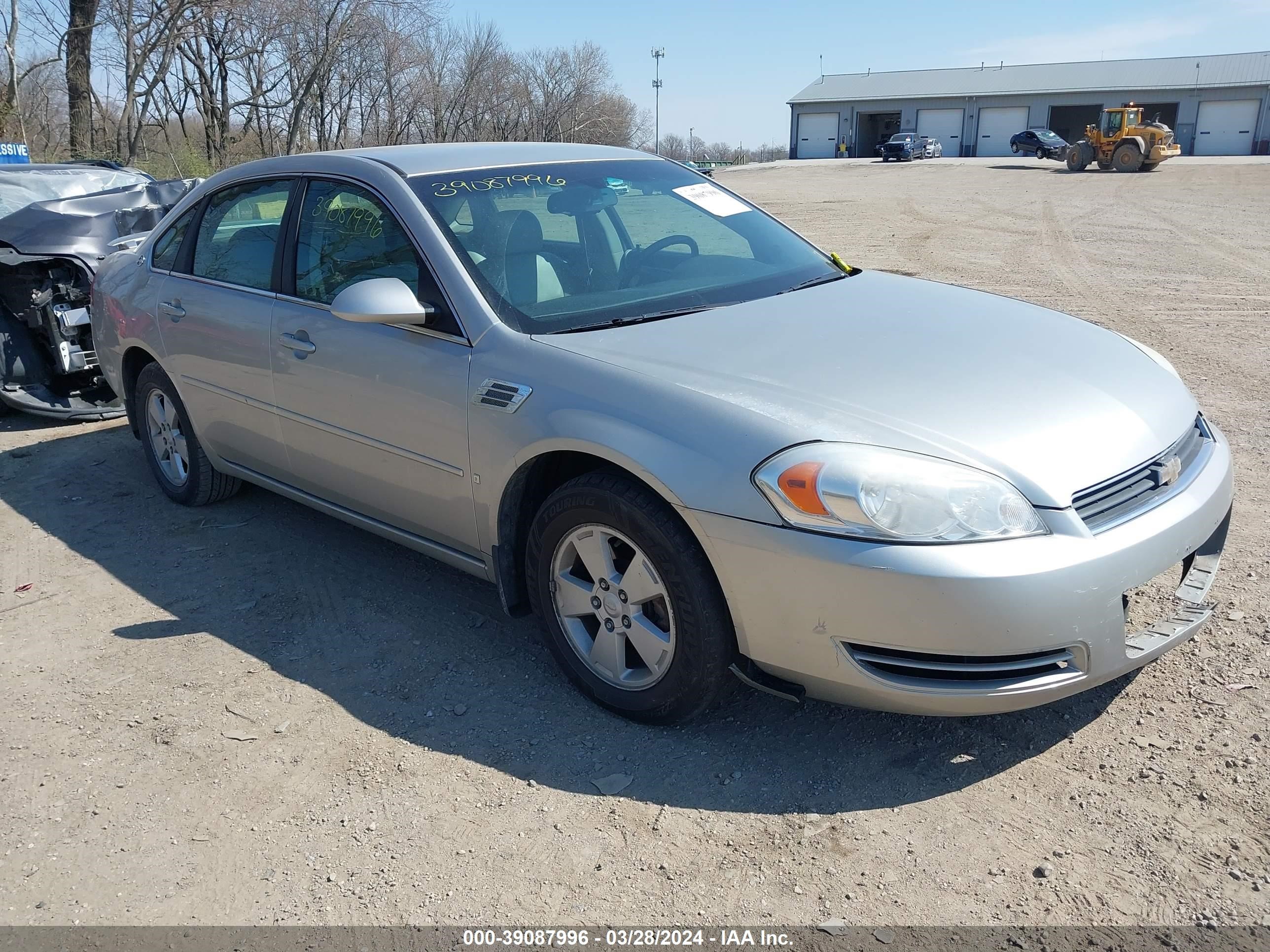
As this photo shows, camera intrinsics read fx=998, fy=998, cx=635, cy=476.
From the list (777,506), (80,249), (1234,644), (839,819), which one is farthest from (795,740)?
(80,249)

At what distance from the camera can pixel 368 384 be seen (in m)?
3.62

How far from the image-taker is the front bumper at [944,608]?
245 centimetres

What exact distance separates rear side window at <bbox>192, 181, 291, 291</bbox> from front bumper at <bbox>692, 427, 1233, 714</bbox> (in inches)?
100

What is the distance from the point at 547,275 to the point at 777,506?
1390 millimetres

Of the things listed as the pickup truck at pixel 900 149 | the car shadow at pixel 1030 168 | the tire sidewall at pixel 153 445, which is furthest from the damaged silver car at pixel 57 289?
the pickup truck at pixel 900 149

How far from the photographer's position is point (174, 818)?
2838mm

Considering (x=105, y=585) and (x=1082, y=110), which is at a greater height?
(x=1082, y=110)

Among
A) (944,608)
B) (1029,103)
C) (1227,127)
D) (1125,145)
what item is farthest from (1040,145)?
(944,608)

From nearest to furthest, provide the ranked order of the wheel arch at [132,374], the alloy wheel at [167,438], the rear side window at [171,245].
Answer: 1. the rear side window at [171,245]
2. the alloy wheel at [167,438]
3. the wheel arch at [132,374]

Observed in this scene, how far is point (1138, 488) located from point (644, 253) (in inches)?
76.0

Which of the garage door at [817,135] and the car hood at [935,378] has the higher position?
the garage door at [817,135]

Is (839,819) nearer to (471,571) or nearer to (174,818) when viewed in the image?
(471,571)

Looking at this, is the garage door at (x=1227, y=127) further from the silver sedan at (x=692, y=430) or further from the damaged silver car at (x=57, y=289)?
the silver sedan at (x=692, y=430)

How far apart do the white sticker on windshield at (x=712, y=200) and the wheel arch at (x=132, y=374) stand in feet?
9.54
